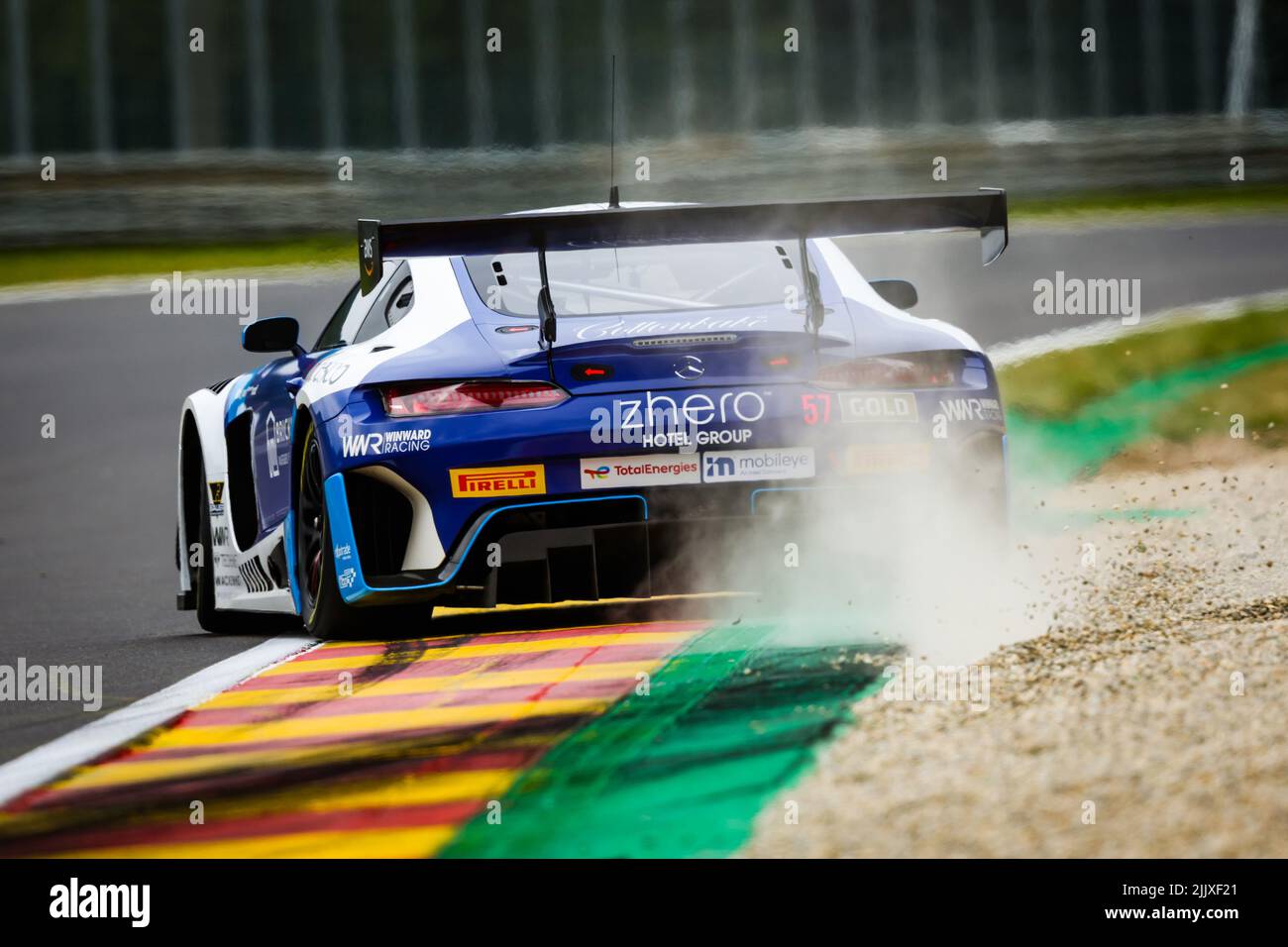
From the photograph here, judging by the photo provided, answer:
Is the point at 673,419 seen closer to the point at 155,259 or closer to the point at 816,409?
the point at 816,409

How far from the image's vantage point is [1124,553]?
28.3ft

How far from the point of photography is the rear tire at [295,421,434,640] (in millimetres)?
7070

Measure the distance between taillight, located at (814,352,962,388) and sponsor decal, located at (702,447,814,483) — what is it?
255mm

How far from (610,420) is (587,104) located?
18.6 metres

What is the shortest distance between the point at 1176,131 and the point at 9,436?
42.6ft

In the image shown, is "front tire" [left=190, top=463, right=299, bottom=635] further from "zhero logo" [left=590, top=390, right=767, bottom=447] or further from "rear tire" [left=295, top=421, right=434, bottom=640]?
"zhero logo" [left=590, top=390, right=767, bottom=447]

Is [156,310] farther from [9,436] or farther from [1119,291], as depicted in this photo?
[1119,291]

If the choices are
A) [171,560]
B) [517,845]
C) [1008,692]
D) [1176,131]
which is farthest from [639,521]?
[1176,131]

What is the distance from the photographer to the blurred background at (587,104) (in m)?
23.5

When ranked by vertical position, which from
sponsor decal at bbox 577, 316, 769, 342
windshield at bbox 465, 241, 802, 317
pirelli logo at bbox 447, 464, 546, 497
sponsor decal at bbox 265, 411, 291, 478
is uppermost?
windshield at bbox 465, 241, 802, 317

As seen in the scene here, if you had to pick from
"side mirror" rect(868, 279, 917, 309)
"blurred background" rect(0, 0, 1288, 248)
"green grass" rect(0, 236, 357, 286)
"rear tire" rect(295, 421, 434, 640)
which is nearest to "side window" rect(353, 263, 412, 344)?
"rear tire" rect(295, 421, 434, 640)

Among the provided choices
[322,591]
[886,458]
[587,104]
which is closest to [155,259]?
Answer: [587,104]

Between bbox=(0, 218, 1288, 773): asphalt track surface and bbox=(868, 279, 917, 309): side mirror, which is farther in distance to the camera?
bbox=(0, 218, 1288, 773): asphalt track surface
